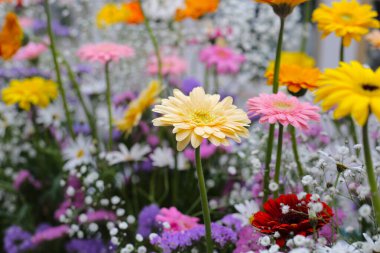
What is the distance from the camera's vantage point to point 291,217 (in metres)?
0.55

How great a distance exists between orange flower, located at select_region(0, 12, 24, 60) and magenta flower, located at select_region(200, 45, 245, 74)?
0.36m

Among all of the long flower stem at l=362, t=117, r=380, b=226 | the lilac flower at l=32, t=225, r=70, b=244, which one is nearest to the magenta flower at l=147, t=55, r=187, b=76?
the lilac flower at l=32, t=225, r=70, b=244

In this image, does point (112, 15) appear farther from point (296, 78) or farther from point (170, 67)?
point (296, 78)

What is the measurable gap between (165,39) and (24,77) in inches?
13.4

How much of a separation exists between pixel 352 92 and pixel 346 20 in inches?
10.5

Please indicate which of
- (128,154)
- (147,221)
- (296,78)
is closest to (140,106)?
(128,154)

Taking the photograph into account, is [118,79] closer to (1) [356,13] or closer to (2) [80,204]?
(2) [80,204]

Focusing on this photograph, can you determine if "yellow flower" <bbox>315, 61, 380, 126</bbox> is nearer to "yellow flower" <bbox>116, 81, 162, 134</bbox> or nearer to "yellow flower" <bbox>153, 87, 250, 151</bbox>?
"yellow flower" <bbox>153, 87, 250, 151</bbox>

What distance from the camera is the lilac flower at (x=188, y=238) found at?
633 millimetres

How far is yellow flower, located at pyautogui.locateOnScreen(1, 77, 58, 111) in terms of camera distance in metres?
0.99

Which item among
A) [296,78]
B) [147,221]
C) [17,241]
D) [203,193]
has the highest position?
[296,78]

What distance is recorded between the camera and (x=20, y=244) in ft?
3.31

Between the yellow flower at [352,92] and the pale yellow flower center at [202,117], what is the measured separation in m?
0.12

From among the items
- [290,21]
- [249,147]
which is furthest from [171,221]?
[290,21]
